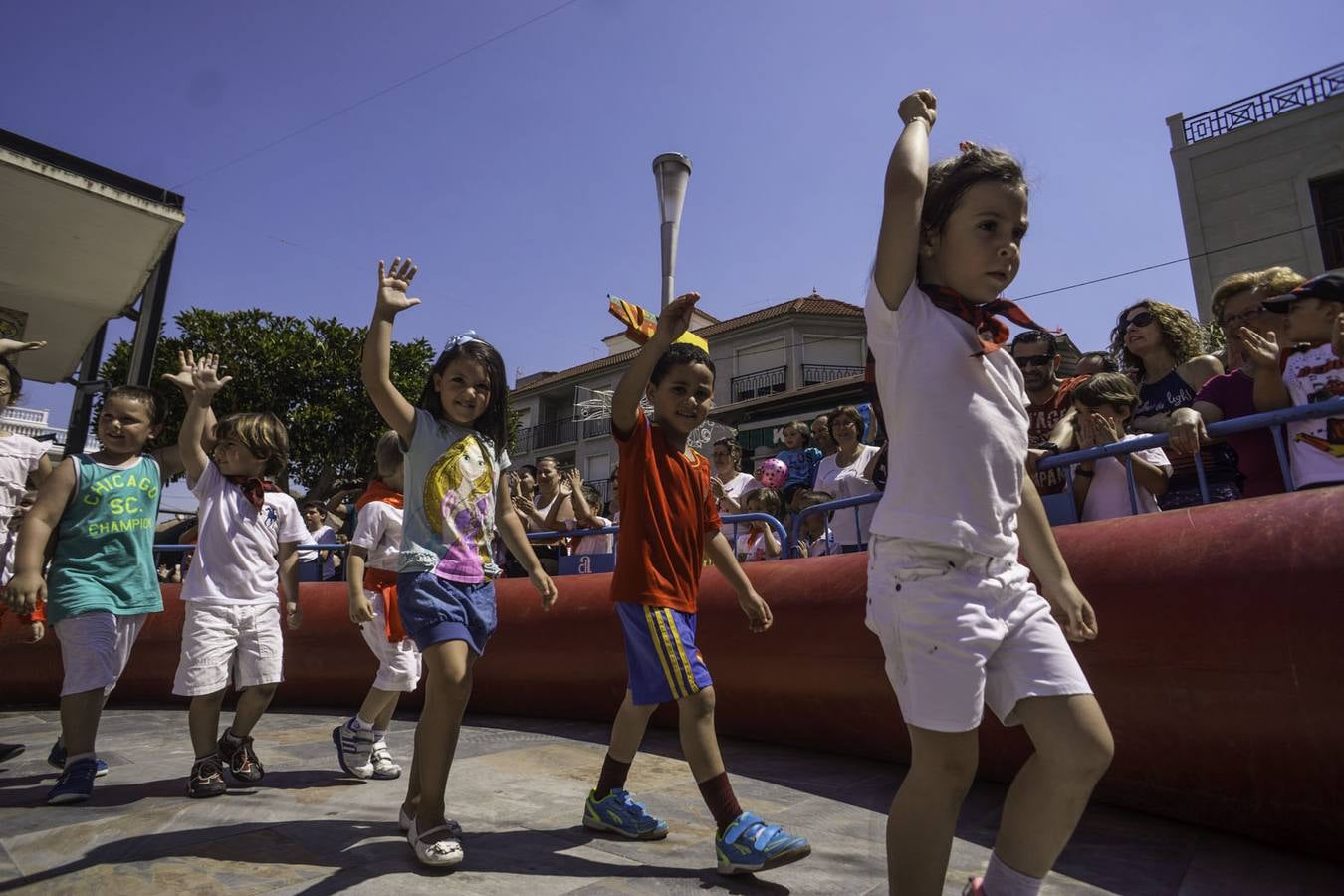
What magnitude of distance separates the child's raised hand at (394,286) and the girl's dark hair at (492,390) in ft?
0.86

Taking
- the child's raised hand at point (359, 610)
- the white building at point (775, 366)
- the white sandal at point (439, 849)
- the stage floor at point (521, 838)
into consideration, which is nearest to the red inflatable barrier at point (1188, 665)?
the stage floor at point (521, 838)

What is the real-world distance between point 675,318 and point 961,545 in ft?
3.78

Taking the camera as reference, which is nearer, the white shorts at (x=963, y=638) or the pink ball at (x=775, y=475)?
the white shorts at (x=963, y=638)

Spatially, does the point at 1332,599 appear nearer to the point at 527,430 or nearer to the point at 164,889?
the point at 164,889

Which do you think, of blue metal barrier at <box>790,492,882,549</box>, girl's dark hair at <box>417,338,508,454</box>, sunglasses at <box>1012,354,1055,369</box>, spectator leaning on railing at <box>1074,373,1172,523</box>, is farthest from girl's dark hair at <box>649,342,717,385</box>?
sunglasses at <box>1012,354,1055,369</box>

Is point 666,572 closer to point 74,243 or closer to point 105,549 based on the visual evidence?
point 105,549

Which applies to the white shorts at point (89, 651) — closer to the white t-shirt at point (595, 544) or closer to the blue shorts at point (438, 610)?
the blue shorts at point (438, 610)

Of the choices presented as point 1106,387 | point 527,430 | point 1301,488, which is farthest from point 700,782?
point 527,430

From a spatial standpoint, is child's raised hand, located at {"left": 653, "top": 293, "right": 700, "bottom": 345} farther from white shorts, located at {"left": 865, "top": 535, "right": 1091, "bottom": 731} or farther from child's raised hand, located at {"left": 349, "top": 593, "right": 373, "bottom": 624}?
child's raised hand, located at {"left": 349, "top": 593, "right": 373, "bottom": 624}

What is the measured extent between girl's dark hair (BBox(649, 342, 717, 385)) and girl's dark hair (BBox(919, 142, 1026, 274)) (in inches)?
42.9

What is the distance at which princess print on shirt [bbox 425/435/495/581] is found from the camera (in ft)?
9.23

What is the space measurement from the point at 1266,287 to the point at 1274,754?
2184 mm

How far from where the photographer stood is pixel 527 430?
143 ft

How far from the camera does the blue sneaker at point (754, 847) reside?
7.58ft
